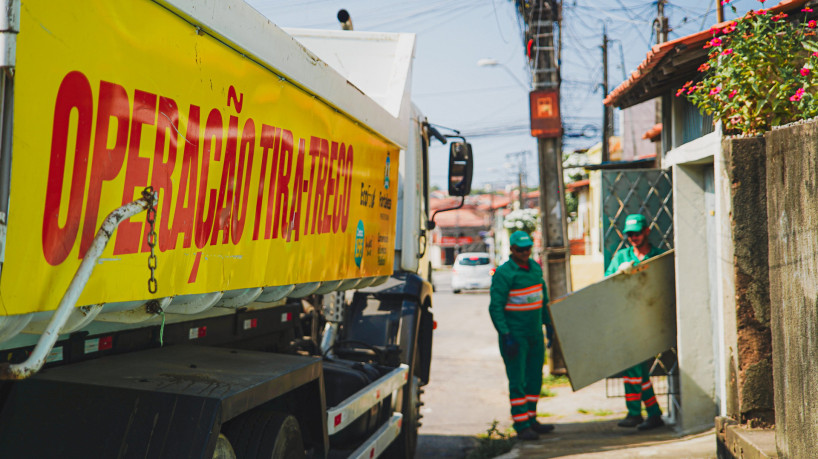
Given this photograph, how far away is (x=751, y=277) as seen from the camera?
421cm

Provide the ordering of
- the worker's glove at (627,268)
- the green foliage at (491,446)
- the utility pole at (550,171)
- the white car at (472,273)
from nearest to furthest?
the green foliage at (491,446) < the worker's glove at (627,268) < the utility pole at (550,171) < the white car at (472,273)

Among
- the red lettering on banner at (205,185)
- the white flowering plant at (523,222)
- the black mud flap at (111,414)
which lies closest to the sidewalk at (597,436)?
the black mud flap at (111,414)

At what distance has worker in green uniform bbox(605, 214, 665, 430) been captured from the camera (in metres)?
6.64

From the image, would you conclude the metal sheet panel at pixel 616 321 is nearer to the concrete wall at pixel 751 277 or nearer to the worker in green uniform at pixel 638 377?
the worker in green uniform at pixel 638 377

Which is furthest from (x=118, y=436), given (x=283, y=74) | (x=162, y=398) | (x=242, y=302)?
(x=283, y=74)

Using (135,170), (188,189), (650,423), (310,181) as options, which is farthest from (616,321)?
(135,170)

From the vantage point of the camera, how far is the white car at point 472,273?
1175 inches

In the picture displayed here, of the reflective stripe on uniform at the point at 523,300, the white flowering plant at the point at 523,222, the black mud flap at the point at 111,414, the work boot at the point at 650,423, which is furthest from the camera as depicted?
the white flowering plant at the point at 523,222

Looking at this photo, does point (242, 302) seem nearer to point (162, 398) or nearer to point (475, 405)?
point (162, 398)

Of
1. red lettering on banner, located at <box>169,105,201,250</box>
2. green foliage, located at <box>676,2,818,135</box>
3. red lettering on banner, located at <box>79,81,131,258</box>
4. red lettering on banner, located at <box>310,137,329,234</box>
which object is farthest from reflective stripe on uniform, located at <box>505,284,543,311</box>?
red lettering on banner, located at <box>79,81,131,258</box>

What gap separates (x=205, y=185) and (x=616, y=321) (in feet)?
15.9

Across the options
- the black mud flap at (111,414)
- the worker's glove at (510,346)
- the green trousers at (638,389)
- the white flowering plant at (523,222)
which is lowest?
the green trousers at (638,389)

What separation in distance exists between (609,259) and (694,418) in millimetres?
2241

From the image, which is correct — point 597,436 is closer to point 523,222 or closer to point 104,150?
point 104,150
